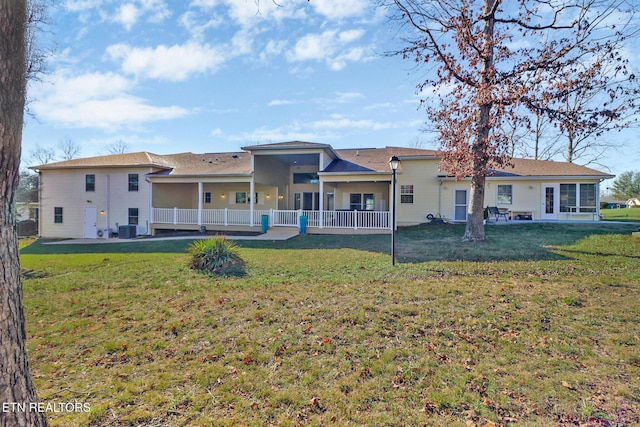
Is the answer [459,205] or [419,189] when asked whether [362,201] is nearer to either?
[419,189]

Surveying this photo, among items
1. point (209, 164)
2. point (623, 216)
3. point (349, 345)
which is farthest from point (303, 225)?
point (623, 216)

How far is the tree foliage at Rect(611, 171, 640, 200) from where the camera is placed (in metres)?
42.6

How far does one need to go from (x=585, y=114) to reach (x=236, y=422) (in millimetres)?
12370

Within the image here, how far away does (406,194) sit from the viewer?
1764cm

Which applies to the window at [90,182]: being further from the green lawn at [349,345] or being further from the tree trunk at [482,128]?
the tree trunk at [482,128]

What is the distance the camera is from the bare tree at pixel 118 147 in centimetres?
4178

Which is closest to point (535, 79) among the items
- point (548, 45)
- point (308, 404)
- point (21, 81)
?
point (548, 45)

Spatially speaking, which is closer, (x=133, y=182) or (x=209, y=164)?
(x=133, y=182)

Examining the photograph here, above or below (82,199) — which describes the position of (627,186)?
above

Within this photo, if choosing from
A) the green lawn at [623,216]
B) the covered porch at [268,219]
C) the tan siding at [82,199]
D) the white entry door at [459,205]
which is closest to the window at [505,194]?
the white entry door at [459,205]

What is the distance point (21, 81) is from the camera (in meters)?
2.12

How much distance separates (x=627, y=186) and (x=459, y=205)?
150 feet

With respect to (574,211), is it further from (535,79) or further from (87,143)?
(87,143)

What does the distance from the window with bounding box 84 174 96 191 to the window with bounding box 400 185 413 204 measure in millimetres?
19054
